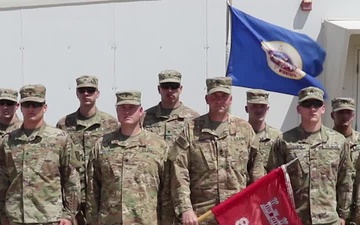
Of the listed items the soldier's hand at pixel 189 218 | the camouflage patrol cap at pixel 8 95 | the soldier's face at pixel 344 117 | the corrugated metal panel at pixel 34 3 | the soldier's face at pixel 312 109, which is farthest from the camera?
the corrugated metal panel at pixel 34 3

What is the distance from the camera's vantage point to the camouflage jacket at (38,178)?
484cm

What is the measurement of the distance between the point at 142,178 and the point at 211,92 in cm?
76

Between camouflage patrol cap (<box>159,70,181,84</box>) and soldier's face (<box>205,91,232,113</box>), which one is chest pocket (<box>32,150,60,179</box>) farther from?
camouflage patrol cap (<box>159,70,181,84</box>)

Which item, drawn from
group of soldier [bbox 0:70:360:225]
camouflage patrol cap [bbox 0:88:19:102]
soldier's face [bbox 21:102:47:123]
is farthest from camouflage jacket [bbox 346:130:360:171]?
camouflage patrol cap [bbox 0:88:19:102]

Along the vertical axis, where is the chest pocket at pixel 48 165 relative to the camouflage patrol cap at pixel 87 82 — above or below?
below

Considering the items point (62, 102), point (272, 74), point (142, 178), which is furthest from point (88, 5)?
point (142, 178)

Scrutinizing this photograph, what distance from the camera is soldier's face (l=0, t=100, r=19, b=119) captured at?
555 cm

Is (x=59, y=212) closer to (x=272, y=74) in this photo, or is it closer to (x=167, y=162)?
(x=167, y=162)

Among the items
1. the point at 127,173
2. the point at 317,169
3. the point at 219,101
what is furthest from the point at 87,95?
the point at 317,169

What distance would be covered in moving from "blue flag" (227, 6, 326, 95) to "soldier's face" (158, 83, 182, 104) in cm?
90

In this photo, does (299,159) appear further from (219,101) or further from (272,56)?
(272,56)

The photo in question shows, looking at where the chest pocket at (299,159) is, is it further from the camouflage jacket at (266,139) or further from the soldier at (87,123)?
the soldier at (87,123)

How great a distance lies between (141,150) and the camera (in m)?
4.79

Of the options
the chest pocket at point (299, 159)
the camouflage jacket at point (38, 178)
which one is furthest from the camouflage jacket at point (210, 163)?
the camouflage jacket at point (38, 178)
